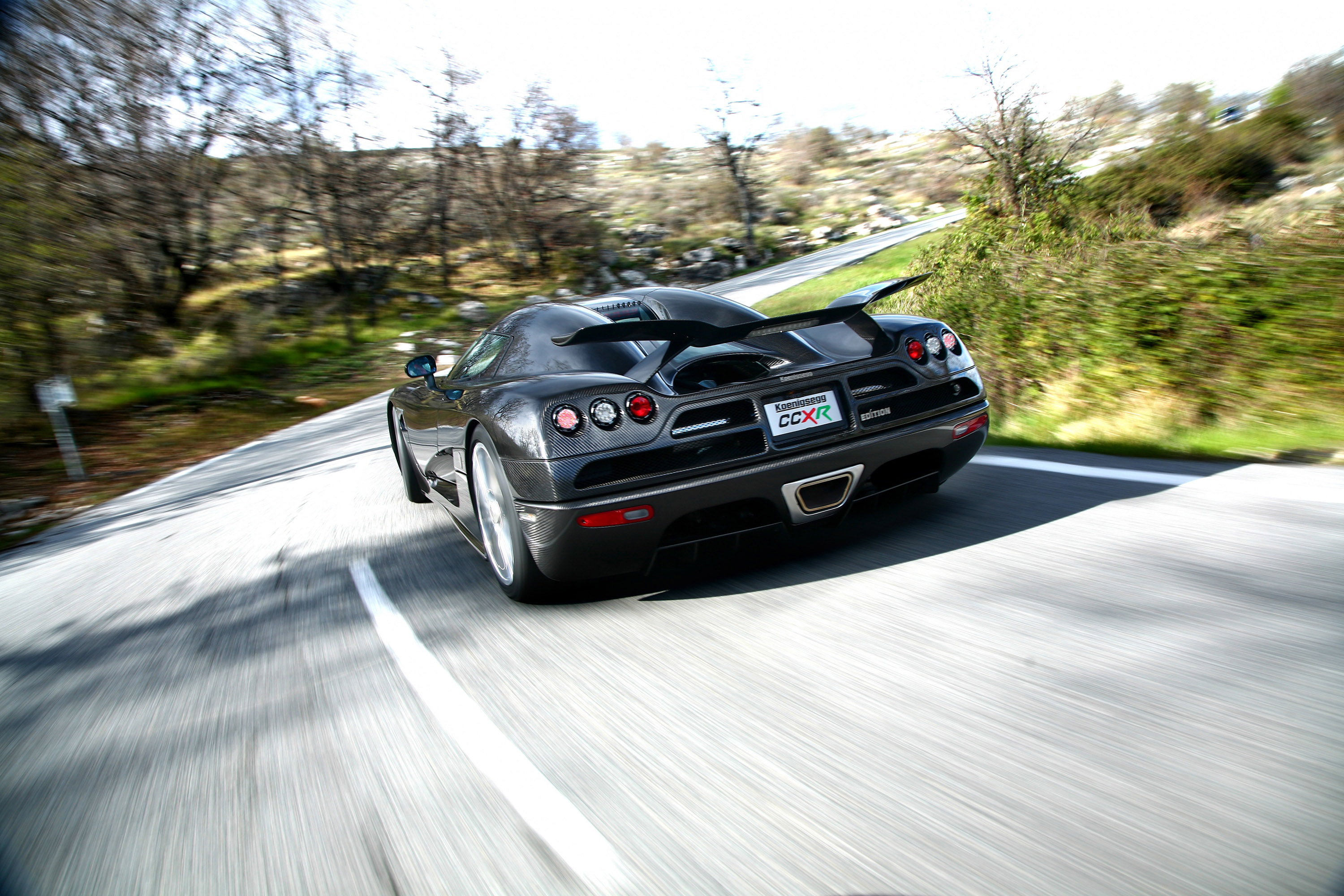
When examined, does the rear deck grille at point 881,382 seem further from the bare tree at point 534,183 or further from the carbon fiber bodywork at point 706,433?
the bare tree at point 534,183

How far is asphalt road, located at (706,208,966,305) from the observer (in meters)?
22.3

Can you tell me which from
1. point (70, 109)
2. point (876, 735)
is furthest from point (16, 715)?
point (70, 109)

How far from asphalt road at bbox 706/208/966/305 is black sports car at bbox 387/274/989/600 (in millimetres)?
16094

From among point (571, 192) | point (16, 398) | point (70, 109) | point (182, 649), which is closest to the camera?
point (182, 649)

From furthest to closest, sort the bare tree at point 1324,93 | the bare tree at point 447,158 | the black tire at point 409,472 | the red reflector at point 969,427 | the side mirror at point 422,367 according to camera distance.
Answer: the bare tree at point 447,158 → the bare tree at point 1324,93 → the black tire at point 409,472 → the side mirror at point 422,367 → the red reflector at point 969,427

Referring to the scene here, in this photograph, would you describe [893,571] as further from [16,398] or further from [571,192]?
[571,192]

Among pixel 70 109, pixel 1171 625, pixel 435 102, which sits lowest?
pixel 1171 625

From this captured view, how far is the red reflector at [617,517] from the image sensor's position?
3.07m

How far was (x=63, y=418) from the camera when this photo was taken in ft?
39.8

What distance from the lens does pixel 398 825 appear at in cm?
218

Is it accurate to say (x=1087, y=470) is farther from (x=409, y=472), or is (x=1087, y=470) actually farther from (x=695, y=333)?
(x=409, y=472)

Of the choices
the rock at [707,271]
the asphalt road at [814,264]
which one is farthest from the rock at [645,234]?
the asphalt road at [814,264]

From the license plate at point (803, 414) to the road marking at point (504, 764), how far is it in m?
1.43

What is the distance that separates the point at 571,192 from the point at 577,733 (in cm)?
3046
